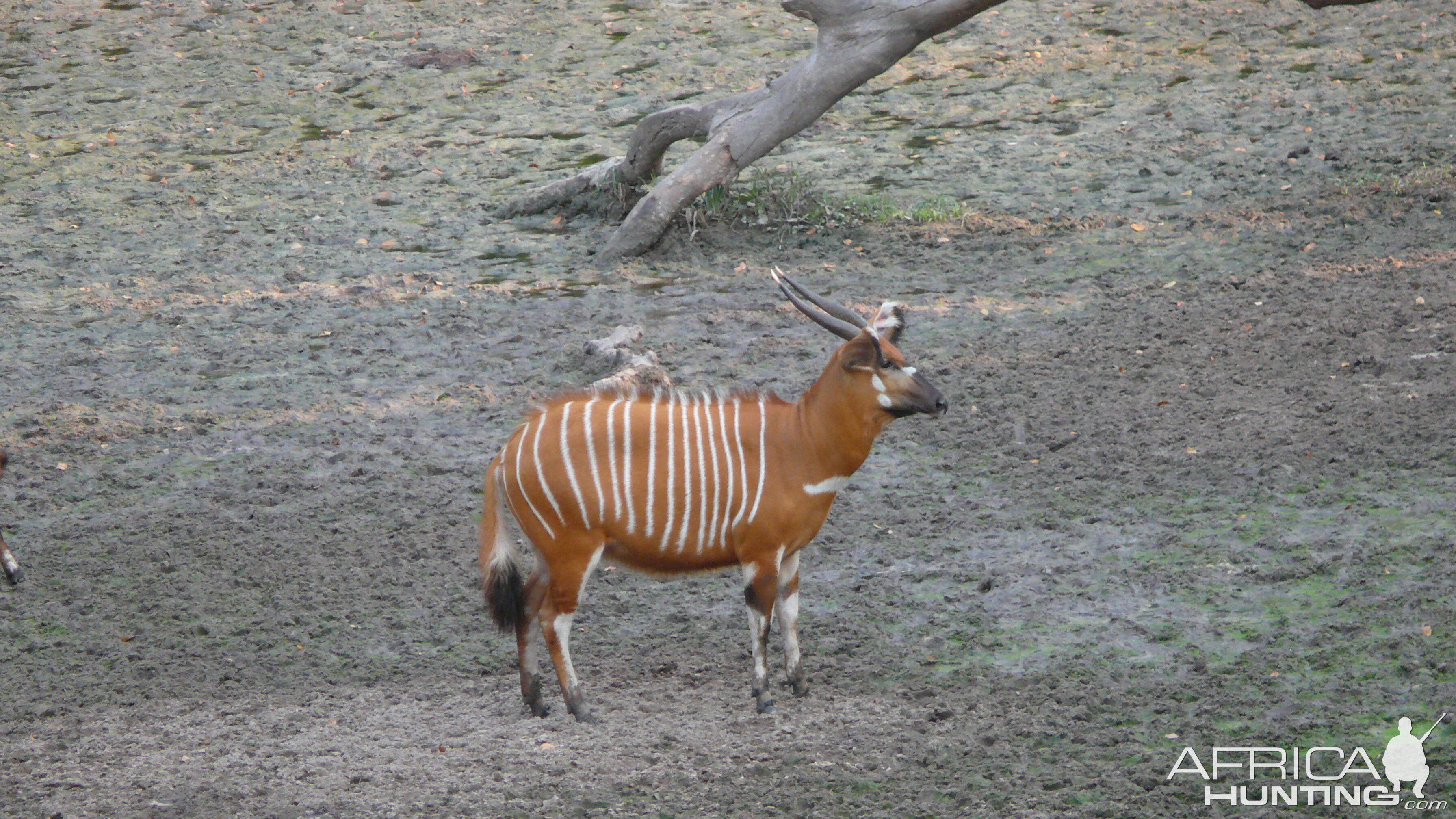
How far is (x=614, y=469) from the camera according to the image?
4.93 metres

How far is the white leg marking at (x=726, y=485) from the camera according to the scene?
4.96 m

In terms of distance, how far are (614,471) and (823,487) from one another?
2.32 ft

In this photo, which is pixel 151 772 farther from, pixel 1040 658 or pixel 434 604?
pixel 1040 658

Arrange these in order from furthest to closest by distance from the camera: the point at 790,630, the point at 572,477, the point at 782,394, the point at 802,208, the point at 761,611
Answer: the point at 802,208 < the point at 782,394 < the point at 790,630 < the point at 761,611 < the point at 572,477

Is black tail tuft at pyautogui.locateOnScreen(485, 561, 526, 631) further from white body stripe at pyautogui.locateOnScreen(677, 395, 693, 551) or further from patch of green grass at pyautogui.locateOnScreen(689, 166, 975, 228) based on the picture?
patch of green grass at pyautogui.locateOnScreen(689, 166, 975, 228)

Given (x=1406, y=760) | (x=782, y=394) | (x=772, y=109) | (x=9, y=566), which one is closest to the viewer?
(x=1406, y=760)

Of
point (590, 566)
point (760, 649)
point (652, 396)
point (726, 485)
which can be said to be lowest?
point (760, 649)

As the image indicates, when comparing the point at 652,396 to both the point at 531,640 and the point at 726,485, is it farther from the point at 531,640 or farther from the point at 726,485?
the point at 531,640

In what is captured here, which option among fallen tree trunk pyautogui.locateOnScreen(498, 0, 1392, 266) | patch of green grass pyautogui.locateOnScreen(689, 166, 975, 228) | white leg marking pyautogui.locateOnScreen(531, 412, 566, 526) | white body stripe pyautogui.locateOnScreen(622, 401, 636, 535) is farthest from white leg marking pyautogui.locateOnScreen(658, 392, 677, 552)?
patch of green grass pyautogui.locateOnScreen(689, 166, 975, 228)

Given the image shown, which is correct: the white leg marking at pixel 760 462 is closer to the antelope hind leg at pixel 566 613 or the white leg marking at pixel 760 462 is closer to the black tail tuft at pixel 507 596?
the antelope hind leg at pixel 566 613

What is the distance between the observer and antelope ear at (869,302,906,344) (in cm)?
503

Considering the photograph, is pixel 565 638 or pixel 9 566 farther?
pixel 9 566

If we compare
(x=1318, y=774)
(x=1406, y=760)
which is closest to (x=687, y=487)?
(x=1318, y=774)

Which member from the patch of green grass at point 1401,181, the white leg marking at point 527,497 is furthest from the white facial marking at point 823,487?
the patch of green grass at point 1401,181
